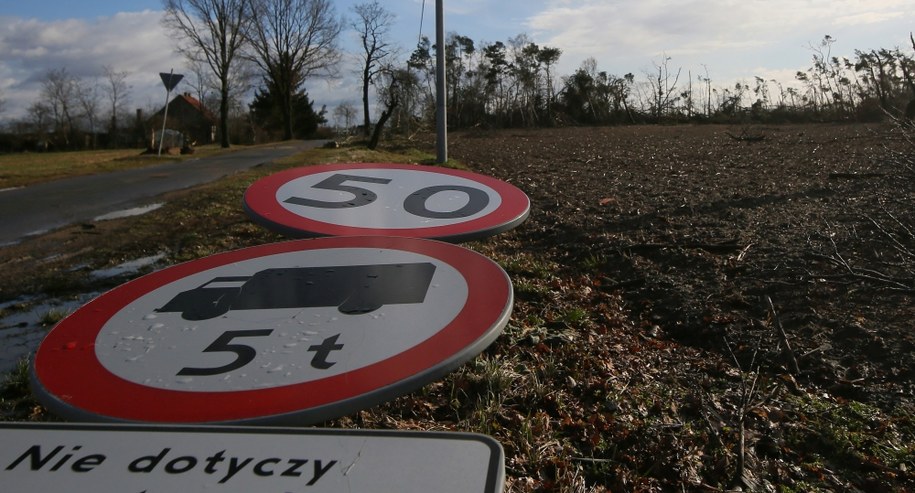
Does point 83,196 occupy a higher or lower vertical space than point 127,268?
higher

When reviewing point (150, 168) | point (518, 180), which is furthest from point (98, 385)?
point (150, 168)

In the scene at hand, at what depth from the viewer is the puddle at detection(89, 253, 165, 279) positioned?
20.5ft

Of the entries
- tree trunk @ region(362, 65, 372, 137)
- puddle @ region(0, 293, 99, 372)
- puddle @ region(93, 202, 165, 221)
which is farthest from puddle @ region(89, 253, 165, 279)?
tree trunk @ region(362, 65, 372, 137)

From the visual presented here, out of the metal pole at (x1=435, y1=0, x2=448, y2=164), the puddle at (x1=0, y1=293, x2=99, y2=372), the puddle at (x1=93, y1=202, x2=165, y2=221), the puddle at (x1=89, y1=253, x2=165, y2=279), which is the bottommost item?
the puddle at (x1=0, y1=293, x2=99, y2=372)

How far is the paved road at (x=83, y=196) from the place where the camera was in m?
9.57

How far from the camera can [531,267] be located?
6.54m

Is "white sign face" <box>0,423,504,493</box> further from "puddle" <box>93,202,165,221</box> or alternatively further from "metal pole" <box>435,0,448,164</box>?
"metal pole" <box>435,0,448,164</box>

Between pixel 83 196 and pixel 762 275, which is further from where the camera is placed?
pixel 83 196

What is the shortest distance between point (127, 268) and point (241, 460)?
18.7 ft

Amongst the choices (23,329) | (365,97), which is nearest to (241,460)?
(23,329)

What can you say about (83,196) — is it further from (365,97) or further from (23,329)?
(365,97)

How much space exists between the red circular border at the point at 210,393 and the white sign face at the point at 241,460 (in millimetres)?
318

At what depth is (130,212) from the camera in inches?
408

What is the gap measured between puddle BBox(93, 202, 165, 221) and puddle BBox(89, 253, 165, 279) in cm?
336
